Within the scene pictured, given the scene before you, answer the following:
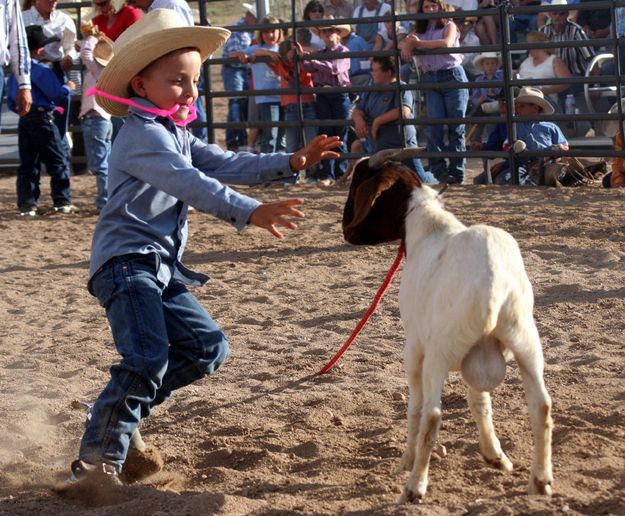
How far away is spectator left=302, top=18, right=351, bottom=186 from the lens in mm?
12086

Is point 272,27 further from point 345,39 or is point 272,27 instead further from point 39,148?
point 39,148

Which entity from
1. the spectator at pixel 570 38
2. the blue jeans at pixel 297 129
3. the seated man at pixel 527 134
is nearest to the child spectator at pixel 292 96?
the blue jeans at pixel 297 129

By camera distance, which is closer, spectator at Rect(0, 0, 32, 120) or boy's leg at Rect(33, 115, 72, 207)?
spectator at Rect(0, 0, 32, 120)

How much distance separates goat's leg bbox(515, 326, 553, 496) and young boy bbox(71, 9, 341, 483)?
0.90 metres

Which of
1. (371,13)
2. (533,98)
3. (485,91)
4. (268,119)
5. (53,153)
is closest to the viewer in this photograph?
(53,153)

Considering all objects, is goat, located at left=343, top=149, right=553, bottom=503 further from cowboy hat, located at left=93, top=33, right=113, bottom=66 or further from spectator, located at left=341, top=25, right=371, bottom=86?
spectator, located at left=341, top=25, right=371, bottom=86

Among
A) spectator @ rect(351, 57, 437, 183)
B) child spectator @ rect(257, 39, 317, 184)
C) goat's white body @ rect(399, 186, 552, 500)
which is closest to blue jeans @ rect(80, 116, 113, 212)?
child spectator @ rect(257, 39, 317, 184)

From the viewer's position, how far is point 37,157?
10562 mm

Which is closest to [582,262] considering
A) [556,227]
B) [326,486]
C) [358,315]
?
[556,227]

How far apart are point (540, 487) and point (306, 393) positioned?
1789 mm

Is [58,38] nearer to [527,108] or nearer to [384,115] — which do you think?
[384,115]

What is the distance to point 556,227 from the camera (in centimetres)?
872

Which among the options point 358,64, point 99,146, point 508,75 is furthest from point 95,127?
point 508,75

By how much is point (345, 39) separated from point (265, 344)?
7.67m
